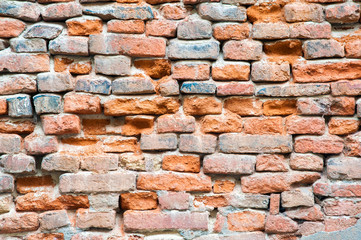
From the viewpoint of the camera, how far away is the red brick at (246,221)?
1.45 metres

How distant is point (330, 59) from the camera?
1.46 metres

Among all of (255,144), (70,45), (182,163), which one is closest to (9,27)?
(70,45)

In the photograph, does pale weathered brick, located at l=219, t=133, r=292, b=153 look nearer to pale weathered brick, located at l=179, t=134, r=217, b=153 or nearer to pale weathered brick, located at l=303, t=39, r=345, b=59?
pale weathered brick, located at l=179, t=134, r=217, b=153

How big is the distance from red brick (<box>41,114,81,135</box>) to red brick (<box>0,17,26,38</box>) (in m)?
0.39

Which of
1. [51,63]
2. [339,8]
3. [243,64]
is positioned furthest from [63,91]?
[339,8]

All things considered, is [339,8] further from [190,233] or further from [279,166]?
[190,233]

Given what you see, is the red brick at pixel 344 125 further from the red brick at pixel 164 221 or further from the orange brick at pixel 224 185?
the red brick at pixel 164 221

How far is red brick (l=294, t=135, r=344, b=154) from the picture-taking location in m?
1.44

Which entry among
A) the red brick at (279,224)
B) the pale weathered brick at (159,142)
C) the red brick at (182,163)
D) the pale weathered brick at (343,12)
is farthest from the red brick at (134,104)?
the pale weathered brick at (343,12)

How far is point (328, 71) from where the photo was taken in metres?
1.44

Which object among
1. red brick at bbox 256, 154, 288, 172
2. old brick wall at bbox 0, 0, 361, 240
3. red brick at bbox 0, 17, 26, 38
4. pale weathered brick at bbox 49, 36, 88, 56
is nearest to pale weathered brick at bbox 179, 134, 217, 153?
old brick wall at bbox 0, 0, 361, 240

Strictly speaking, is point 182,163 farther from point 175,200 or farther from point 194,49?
point 194,49

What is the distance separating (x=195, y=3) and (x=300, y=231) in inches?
43.7

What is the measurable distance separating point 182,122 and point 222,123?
177 mm
